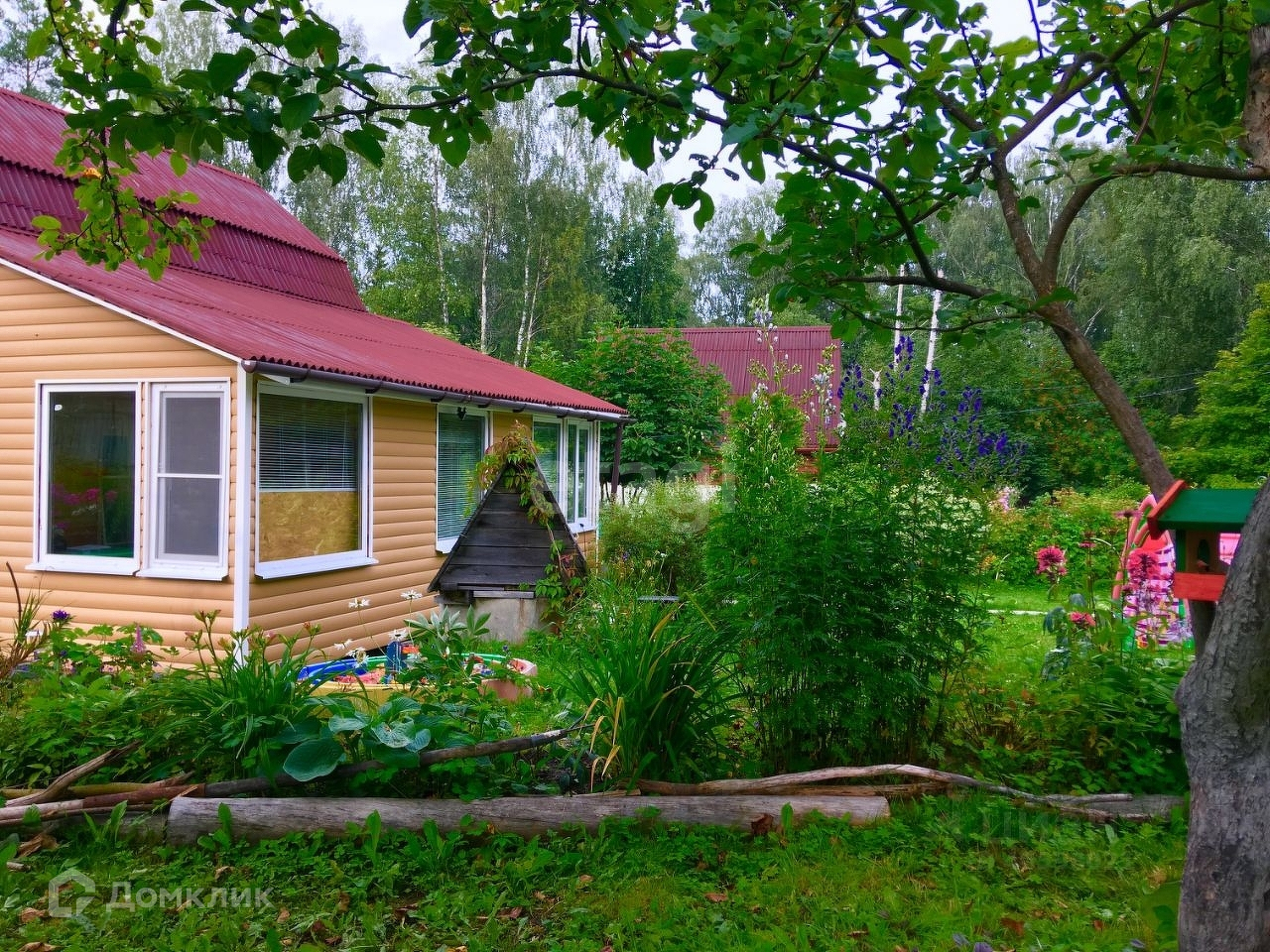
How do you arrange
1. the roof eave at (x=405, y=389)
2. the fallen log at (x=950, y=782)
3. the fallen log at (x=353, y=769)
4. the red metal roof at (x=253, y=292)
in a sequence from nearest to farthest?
1. the fallen log at (x=353, y=769)
2. the fallen log at (x=950, y=782)
3. the roof eave at (x=405, y=389)
4. the red metal roof at (x=253, y=292)

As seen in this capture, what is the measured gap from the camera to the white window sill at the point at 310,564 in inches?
298

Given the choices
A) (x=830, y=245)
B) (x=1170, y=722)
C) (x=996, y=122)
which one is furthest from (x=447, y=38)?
(x=1170, y=722)

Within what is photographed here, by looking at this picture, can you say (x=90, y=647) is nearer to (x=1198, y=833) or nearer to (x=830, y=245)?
(x=830, y=245)

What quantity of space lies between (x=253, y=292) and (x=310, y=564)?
5.33 meters

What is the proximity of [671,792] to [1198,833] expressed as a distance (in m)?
2.14

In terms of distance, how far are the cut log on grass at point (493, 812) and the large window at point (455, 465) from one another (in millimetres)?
7122

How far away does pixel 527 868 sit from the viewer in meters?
3.23

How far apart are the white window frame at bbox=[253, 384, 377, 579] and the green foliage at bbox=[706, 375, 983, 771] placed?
476 cm

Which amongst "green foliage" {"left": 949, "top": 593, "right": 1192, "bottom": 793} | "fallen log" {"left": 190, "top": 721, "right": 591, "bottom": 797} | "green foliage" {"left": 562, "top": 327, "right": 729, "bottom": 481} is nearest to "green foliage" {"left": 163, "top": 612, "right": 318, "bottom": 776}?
"fallen log" {"left": 190, "top": 721, "right": 591, "bottom": 797}

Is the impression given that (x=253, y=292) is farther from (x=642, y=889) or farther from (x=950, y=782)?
(x=950, y=782)

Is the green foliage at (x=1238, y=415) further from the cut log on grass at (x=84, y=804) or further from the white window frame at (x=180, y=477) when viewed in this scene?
the cut log on grass at (x=84, y=804)

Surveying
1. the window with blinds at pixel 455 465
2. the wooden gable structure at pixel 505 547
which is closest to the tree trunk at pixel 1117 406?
the wooden gable structure at pixel 505 547

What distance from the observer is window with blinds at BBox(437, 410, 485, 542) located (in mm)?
10719

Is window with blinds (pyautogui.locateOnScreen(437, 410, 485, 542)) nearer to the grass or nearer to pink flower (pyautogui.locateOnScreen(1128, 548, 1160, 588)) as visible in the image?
the grass
